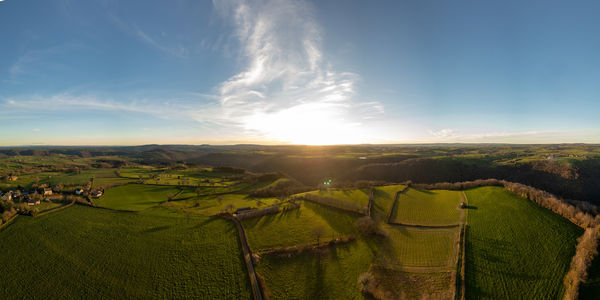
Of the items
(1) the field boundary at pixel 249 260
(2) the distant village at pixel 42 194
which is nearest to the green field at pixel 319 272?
(1) the field boundary at pixel 249 260

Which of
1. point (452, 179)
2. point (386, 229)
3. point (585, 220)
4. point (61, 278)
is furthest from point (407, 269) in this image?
point (452, 179)

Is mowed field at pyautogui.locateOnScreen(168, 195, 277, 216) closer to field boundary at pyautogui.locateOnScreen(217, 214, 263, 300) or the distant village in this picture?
field boundary at pyautogui.locateOnScreen(217, 214, 263, 300)

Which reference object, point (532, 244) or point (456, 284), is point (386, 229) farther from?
point (532, 244)

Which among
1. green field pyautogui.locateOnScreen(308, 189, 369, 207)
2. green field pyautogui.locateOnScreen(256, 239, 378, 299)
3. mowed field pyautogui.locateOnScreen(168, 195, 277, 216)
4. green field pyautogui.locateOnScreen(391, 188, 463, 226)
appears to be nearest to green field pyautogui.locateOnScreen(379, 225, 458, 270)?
green field pyautogui.locateOnScreen(256, 239, 378, 299)

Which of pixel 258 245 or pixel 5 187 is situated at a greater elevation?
pixel 5 187

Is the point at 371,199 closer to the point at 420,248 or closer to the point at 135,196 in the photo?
the point at 420,248

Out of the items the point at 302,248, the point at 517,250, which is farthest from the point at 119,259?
the point at 517,250
